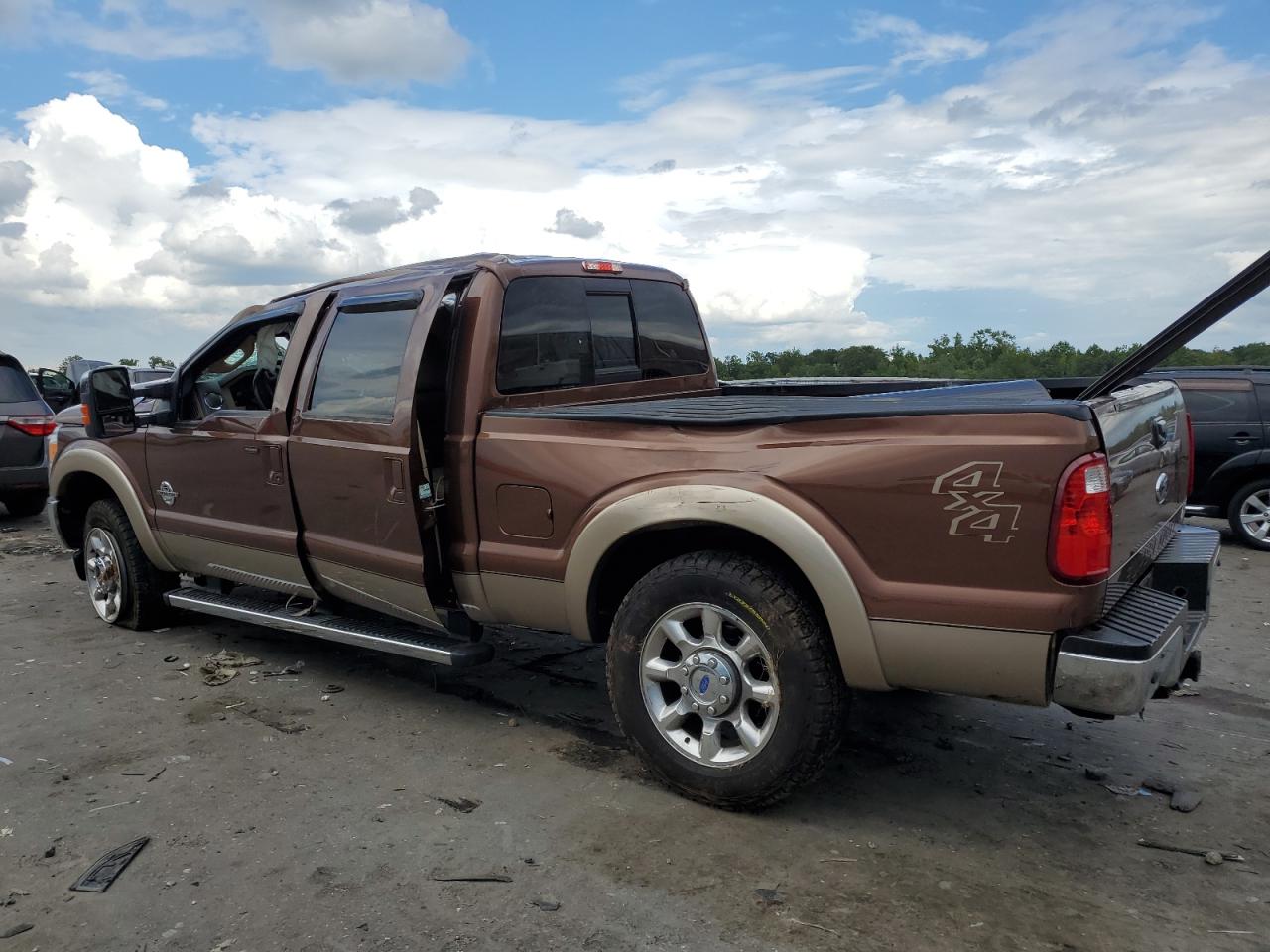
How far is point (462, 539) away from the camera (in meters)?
4.23

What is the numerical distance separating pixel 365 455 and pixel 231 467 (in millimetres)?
1172

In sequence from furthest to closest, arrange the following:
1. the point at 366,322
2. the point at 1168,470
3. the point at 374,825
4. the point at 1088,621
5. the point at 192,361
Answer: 1. the point at 192,361
2. the point at 366,322
3. the point at 1168,470
4. the point at 374,825
5. the point at 1088,621

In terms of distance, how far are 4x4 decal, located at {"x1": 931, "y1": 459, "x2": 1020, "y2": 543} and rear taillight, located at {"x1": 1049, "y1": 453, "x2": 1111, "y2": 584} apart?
0.12 metres

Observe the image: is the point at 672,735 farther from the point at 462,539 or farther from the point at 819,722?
the point at 462,539

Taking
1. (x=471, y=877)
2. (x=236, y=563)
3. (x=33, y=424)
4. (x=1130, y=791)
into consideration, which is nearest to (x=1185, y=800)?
(x=1130, y=791)

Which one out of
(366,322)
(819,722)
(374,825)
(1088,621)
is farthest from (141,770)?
(1088,621)

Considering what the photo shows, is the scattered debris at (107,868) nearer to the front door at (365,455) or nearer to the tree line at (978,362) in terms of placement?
the front door at (365,455)

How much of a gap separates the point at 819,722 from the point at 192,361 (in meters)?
3.92

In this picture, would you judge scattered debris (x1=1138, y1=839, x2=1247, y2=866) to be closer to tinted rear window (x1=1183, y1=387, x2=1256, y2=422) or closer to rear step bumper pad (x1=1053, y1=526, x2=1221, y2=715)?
rear step bumper pad (x1=1053, y1=526, x2=1221, y2=715)

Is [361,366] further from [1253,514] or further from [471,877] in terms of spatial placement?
[1253,514]

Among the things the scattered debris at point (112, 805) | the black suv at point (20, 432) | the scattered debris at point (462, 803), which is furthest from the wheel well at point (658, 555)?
the black suv at point (20, 432)

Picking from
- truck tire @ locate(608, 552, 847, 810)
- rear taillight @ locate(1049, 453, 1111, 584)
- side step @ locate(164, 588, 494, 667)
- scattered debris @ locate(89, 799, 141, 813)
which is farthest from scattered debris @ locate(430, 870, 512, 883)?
rear taillight @ locate(1049, 453, 1111, 584)

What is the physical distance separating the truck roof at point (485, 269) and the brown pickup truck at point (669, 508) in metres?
0.02

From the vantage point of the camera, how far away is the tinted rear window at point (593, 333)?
433 cm
